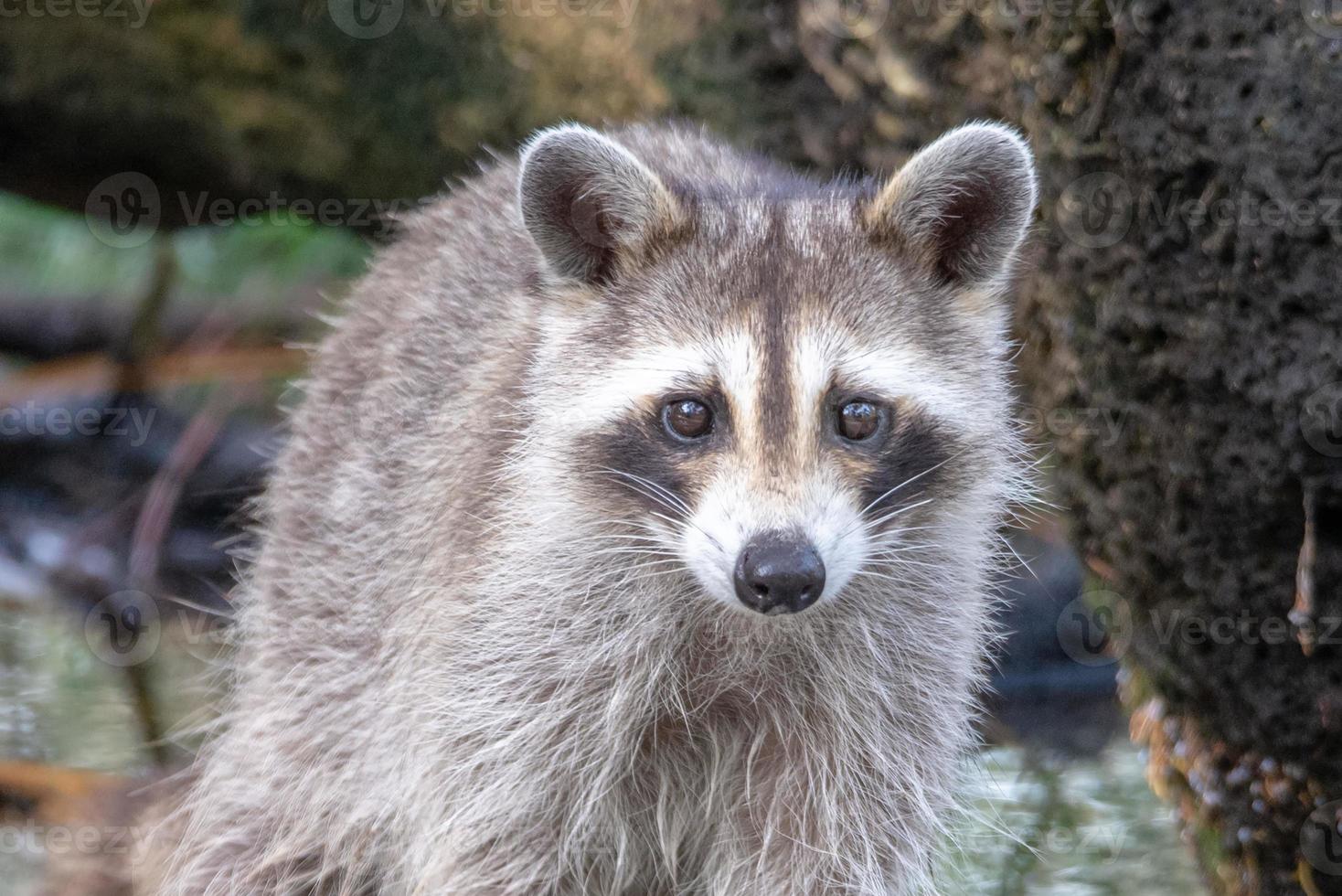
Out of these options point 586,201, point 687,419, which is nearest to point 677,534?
point 687,419

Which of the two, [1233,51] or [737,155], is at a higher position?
[1233,51]

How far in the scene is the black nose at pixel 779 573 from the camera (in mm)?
2564

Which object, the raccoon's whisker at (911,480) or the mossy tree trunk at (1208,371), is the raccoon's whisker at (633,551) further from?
the mossy tree trunk at (1208,371)

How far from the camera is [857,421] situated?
2840 millimetres

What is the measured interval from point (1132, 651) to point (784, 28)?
2309 mm

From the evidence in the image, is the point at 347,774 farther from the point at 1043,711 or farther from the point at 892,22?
the point at 1043,711

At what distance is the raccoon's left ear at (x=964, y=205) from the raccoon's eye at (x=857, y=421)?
16.2 inches

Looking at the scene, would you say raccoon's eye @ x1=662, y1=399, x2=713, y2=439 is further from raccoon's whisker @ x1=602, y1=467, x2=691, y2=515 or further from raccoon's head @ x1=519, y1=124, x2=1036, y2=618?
raccoon's whisker @ x1=602, y1=467, x2=691, y2=515

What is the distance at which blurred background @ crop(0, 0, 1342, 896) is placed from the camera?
3338mm

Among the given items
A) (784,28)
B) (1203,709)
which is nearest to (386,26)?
(784,28)

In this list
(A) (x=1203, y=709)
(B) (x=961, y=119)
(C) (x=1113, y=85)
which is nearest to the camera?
(C) (x=1113, y=85)

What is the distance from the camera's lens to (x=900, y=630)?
10.4 ft

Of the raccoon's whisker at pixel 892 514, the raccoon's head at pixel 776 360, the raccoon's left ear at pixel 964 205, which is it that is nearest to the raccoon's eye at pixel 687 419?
the raccoon's head at pixel 776 360

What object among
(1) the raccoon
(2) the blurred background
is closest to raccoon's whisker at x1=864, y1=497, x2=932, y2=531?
(1) the raccoon
